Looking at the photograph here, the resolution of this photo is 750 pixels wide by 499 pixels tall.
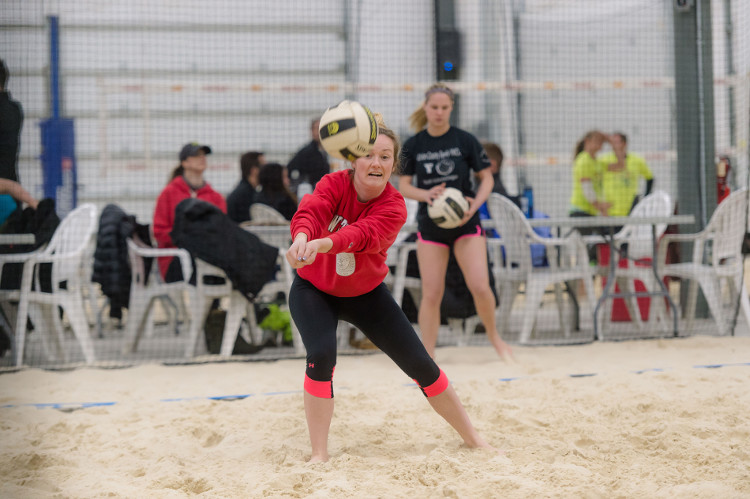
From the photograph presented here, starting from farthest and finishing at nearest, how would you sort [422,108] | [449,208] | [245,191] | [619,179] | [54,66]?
[54,66], [619,179], [245,191], [422,108], [449,208]

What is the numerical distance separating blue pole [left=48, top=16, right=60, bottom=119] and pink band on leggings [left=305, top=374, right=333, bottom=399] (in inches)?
287

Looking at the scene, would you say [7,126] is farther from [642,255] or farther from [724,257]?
[724,257]

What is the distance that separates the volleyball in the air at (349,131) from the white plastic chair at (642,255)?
374 cm

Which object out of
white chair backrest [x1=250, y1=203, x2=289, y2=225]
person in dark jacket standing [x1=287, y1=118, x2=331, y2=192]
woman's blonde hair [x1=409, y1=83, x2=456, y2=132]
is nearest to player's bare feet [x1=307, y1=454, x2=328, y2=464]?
woman's blonde hair [x1=409, y1=83, x2=456, y2=132]

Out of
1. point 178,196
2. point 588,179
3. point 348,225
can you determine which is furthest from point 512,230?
point 348,225

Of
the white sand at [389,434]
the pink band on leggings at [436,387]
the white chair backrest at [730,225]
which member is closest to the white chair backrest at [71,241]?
the white sand at [389,434]

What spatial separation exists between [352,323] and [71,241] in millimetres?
3325

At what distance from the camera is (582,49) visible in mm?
10594

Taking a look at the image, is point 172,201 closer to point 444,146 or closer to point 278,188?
point 278,188

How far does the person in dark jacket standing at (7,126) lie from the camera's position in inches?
172

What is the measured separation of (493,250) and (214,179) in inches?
200

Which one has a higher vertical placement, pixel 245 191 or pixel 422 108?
pixel 422 108

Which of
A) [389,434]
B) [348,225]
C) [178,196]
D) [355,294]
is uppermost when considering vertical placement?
[178,196]

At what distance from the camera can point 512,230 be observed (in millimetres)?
5559
